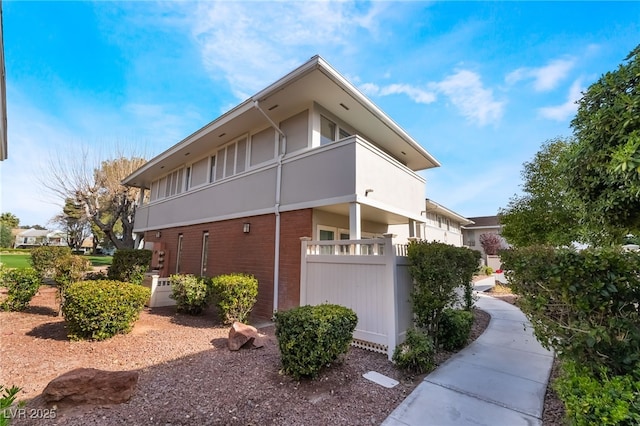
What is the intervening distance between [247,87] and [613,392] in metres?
10.3

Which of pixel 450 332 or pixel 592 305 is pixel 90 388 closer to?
pixel 592 305

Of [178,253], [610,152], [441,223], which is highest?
[441,223]

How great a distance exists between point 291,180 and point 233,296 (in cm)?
350

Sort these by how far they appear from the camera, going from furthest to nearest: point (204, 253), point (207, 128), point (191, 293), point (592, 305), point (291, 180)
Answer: point (204, 253), point (207, 128), point (291, 180), point (191, 293), point (592, 305)

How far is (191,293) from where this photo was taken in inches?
316

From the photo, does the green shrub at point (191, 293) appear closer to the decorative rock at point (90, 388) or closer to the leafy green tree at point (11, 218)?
the decorative rock at point (90, 388)

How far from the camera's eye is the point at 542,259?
3221 mm

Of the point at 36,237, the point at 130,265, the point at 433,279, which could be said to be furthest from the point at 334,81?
the point at 36,237

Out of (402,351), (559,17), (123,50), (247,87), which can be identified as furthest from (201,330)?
(559,17)

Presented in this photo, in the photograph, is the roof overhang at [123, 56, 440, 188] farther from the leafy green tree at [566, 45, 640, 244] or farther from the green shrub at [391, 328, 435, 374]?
the green shrub at [391, 328, 435, 374]

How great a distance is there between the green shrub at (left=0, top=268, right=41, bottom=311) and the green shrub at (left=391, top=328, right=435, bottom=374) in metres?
10.0

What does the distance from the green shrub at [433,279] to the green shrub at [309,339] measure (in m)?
1.78

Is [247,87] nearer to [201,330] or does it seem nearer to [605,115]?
[201,330]

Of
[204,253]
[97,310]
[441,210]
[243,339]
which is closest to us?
[243,339]
